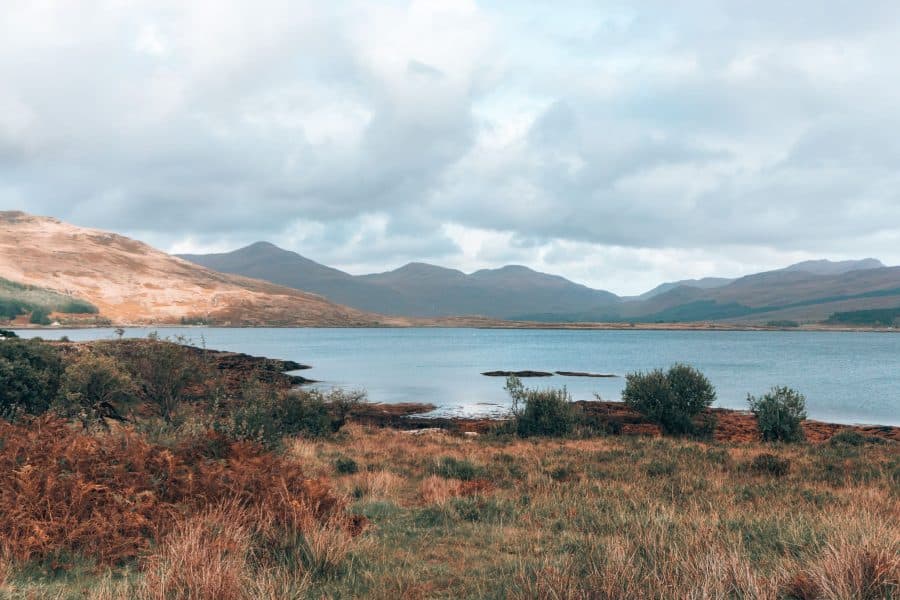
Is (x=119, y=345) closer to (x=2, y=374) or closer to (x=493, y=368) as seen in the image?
(x=2, y=374)

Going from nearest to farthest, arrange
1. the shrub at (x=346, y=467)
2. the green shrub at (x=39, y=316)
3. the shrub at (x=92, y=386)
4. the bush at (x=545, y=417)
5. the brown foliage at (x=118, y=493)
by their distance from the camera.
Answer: the brown foliage at (x=118, y=493) < the shrub at (x=346, y=467) < the shrub at (x=92, y=386) < the bush at (x=545, y=417) < the green shrub at (x=39, y=316)

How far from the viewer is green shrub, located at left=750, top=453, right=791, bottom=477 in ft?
49.5

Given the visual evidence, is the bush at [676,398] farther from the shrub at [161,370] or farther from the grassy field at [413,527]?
the shrub at [161,370]

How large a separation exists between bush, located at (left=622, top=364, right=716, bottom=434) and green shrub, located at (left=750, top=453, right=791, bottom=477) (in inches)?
535

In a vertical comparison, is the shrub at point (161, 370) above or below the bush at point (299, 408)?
above

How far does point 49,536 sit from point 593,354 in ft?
366

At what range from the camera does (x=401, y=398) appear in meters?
52.6

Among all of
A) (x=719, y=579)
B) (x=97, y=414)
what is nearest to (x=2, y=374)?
(x=97, y=414)

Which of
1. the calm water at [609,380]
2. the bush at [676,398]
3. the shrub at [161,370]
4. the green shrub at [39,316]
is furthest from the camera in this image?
the green shrub at [39,316]

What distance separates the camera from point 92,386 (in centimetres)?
1983

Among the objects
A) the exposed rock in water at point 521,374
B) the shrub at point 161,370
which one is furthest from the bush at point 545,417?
the exposed rock in water at point 521,374

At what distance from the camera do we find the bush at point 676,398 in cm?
2955

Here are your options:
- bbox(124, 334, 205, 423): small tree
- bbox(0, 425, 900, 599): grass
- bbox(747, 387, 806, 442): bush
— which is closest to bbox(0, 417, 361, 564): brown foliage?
bbox(0, 425, 900, 599): grass

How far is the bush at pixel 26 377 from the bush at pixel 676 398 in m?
27.1
